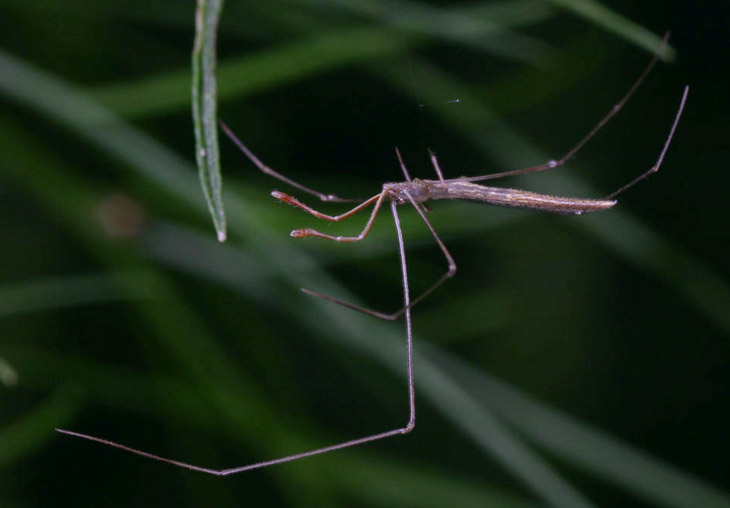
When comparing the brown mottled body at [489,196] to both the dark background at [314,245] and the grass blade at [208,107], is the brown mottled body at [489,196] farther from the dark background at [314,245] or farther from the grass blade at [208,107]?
the grass blade at [208,107]

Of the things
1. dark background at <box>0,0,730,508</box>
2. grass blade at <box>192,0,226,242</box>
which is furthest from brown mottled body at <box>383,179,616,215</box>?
grass blade at <box>192,0,226,242</box>

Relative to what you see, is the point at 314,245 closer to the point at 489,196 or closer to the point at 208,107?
the point at 489,196

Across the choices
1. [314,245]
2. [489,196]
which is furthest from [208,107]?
[314,245]

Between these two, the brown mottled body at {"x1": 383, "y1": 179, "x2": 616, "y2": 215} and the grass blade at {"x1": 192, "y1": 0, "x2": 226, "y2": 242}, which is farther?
the brown mottled body at {"x1": 383, "y1": 179, "x2": 616, "y2": 215}

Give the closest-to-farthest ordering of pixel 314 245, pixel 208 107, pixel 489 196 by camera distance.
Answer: pixel 208 107 < pixel 489 196 < pixel 314 245

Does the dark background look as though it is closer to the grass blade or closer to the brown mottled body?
the brown mottled body

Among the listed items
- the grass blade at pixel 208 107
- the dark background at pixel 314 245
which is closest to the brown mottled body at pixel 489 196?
the dark background at pixel 314 245

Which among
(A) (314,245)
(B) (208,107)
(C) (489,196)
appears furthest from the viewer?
(A) (314,245)

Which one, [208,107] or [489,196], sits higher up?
[489,196]
